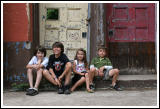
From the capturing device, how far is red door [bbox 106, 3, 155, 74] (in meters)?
4.80

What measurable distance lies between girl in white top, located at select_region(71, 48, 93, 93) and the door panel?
41.4 inches

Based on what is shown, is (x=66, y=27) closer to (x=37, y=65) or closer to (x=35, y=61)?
(x=35, y=61)

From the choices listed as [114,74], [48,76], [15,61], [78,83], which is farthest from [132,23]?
[15,61]

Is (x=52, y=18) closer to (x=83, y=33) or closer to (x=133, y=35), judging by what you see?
(x=83, y=33)

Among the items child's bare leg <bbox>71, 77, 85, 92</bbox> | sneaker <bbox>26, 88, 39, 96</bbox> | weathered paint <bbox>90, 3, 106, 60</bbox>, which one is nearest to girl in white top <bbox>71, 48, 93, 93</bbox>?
child's bare leg <bbox>71, 77, 85, 92</bbox>

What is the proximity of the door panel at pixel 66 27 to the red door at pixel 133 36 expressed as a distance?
709 millimetres

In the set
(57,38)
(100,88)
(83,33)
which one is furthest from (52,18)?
(100,88)

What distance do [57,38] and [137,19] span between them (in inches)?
79.6

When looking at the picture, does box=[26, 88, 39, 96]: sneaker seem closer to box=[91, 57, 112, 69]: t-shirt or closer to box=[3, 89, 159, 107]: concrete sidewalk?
box=[3, 89, 159, 107]: concrete sidewalk

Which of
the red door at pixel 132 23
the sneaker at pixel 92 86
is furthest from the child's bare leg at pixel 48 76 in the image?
the red door at pixel 132 23

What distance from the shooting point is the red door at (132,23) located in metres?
4.81

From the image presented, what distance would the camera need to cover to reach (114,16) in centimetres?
480

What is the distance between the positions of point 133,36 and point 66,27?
5.46 feet

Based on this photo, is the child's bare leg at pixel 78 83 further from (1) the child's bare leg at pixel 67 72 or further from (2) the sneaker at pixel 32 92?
(2) the sneaker at pixel 32 92
